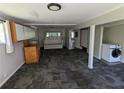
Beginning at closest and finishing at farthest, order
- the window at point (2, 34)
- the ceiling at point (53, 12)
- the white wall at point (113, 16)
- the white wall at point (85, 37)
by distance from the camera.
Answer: the ceiling at point (53, 12) → the white wall at point (113, 16) → the window at point (2, 34) → the white wall at point (85, 37)

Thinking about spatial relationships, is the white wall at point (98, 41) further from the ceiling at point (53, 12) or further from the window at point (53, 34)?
the window at point (53, 34)

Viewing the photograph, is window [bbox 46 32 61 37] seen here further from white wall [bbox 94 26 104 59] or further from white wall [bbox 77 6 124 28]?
white wall [bbox 77 6 124 28]

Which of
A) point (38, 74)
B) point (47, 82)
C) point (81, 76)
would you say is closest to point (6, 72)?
point (38, 74)

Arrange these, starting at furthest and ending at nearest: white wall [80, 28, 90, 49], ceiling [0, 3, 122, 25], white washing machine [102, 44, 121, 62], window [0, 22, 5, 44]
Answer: white wall [80, 28, 90, 49], white washing machine [102, 44, 121, 62], window [0, 22, 5, 44], ceiling [0, 3, 122, 25]

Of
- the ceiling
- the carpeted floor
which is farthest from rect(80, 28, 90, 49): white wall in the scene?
the ceiling

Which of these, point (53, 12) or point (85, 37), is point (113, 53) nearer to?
point (85, 37)

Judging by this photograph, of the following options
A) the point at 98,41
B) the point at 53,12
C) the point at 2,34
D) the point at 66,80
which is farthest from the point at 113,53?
the point at 2,34

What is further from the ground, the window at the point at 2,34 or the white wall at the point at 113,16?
the white wall at the point at 113,16

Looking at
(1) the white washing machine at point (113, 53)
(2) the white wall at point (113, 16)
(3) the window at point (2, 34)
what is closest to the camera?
(2) the white wall at point (113, 16)

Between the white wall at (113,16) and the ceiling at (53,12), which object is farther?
the white wall at (113,16)

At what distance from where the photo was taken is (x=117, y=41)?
4840 millimetres

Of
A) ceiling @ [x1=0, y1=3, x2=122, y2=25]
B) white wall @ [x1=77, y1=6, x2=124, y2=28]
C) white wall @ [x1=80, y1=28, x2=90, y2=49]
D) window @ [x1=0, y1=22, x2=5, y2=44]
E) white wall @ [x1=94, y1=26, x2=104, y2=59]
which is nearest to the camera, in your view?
ceiling @ [x1=0, y1=3, x2=122, y2=25]

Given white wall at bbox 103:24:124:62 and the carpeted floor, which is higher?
white wall at bbox 103:24:124:62

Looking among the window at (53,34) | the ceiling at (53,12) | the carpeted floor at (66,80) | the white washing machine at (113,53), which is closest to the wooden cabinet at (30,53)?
the carpeted floor at (66,80)
